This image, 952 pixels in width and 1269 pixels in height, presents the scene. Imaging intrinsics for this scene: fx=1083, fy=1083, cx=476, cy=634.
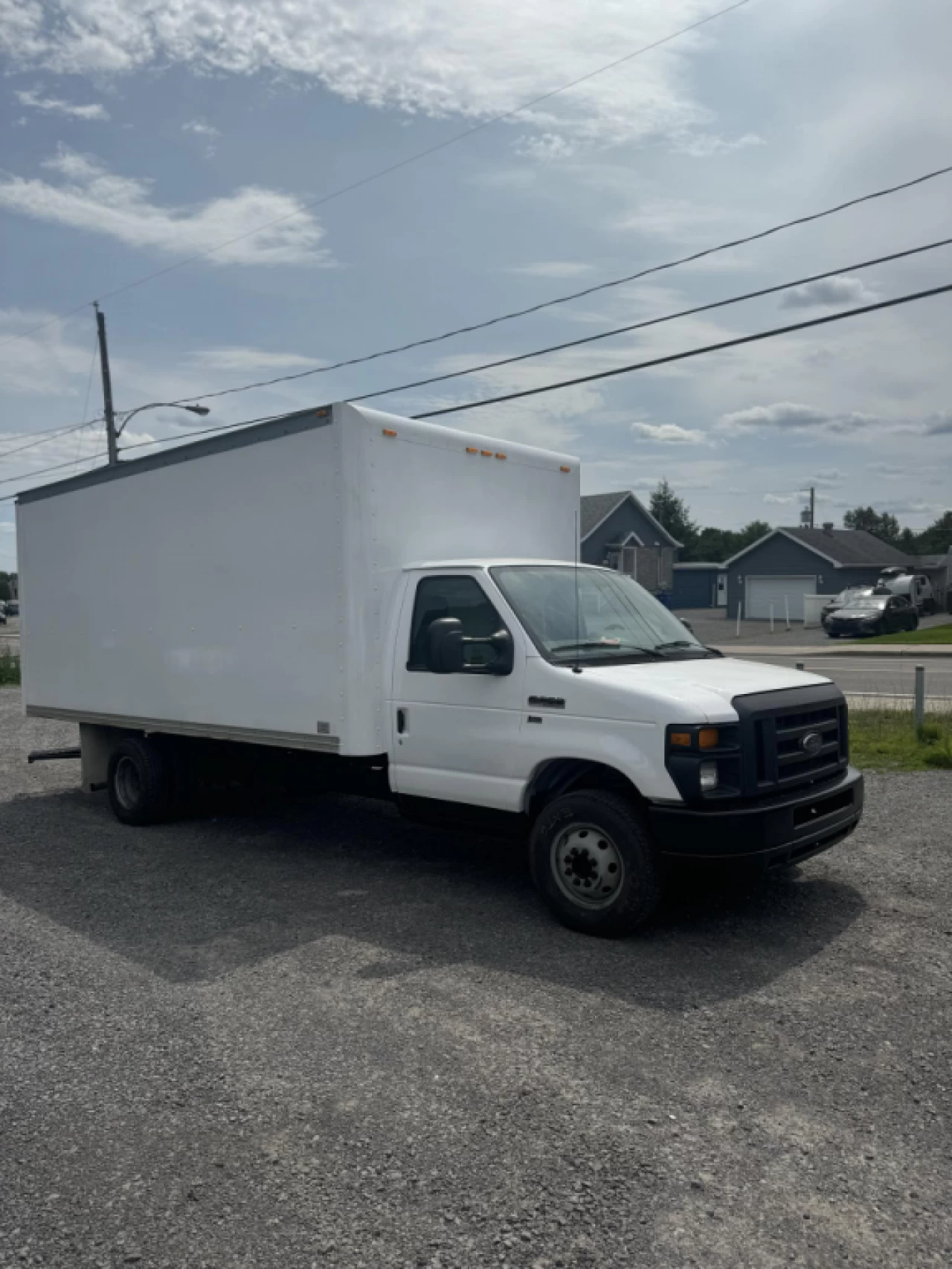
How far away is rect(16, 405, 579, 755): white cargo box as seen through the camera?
271 inches

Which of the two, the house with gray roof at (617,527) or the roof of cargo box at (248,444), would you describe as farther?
the house with gray roof at (617,527)

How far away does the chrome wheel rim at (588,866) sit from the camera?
19.0 feet

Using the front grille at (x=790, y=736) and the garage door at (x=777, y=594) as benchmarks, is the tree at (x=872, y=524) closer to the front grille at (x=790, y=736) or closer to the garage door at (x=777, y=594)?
the garage door at (x=777, y=594)

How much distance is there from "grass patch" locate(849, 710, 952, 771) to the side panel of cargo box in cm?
607

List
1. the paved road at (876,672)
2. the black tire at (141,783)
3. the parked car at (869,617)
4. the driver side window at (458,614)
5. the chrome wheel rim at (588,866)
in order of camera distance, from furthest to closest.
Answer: the parked car at (869,617), the paved road at (876,672), the black tire at (141,783), the driver side window at (458,614), the chrome wheel rim at (588,866)

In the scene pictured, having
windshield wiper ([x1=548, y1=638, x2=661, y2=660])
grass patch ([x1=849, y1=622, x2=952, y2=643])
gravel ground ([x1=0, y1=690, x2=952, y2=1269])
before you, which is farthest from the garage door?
windshield wiper ([x1=548, y1=638, x2=661, y2=660])

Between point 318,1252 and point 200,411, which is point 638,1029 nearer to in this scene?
point 318,1252

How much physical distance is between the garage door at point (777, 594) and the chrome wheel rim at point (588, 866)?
153 ft

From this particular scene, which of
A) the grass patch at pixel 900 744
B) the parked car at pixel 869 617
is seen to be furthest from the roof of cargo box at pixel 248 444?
the parked car at pixel 869 617

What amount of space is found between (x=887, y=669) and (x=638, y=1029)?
65.7 ft

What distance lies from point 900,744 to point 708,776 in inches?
259

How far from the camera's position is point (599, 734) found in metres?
5.85

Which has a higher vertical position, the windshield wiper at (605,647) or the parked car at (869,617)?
the windshield wiper at (605,647)

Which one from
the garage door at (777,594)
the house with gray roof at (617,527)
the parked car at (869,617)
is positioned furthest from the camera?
the garage door at (777,594)
